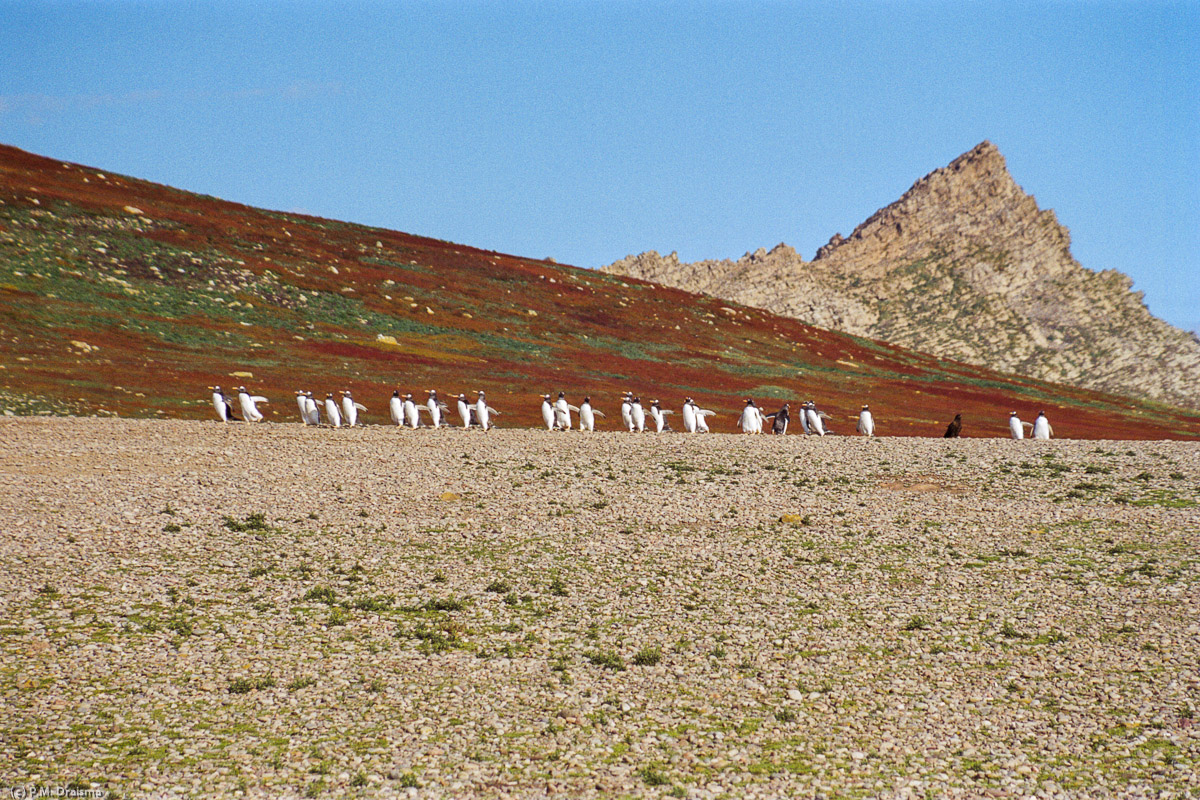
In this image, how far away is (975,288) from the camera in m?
156

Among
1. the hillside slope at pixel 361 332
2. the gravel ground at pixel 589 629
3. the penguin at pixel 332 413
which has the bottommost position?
the gravel ground at pixel 589 629

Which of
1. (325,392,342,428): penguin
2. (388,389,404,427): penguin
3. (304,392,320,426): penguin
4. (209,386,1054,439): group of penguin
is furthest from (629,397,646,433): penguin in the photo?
(304,392,320,426): penguin

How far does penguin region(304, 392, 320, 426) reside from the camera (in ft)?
119

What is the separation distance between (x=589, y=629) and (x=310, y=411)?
77.9 feet

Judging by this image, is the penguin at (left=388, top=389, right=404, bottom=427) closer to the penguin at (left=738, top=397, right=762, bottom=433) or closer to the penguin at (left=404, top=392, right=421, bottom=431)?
the penguin at (left=404, top=392, right=421, bottom=431)

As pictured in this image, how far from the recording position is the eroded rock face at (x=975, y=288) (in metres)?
133

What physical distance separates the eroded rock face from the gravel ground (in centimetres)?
10768

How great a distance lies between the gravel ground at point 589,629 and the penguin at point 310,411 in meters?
9.26

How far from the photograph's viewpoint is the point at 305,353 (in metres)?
57.6

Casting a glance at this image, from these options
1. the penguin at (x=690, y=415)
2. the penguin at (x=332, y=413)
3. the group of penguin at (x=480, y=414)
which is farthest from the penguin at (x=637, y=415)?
the penguin at (x=332, y=413)

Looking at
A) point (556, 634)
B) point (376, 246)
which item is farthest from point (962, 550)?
point (376, 246)

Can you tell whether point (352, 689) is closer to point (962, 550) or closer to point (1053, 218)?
A: point (962, 550)

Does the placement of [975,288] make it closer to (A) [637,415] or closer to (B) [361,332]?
(B) [361,332]

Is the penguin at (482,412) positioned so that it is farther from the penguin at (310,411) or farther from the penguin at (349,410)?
the penguin at (310,411)
